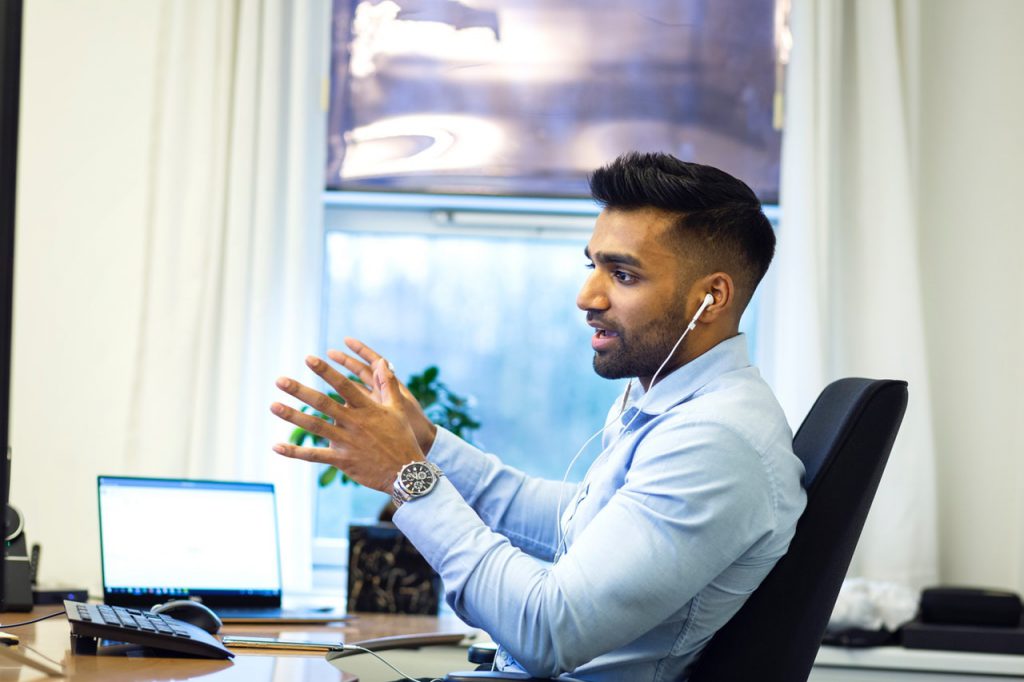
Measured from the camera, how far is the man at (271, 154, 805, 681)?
1390 millimetres

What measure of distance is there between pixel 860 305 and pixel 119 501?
1786 mm

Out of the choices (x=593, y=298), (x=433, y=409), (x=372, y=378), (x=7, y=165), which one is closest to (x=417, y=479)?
(x=372, y=378)

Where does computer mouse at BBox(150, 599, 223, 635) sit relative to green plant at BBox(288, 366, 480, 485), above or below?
below

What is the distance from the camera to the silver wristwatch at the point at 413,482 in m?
1.48

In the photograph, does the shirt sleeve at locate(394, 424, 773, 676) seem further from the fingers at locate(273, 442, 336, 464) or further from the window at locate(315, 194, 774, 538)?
the window at locate(315, 194, 774, 538)

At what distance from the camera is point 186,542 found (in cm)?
221

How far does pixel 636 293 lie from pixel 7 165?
837 millimetres

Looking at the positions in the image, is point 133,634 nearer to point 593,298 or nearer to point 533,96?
point 593,298

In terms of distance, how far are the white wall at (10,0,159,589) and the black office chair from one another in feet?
6.33

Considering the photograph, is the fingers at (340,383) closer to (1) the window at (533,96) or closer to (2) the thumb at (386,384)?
(2) the thumb at (386,384)

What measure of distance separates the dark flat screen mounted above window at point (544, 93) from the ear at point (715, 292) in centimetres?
143

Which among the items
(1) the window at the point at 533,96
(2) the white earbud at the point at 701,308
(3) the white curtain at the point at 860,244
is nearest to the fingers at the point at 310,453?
(2) the white earbud at the point at 701,308

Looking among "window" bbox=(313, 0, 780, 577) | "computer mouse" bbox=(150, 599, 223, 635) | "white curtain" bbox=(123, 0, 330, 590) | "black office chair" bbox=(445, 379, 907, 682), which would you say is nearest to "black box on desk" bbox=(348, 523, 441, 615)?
"white curtain" bbox=(123, 0, 330, 590)

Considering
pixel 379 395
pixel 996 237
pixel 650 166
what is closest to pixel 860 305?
pixel 996 237
